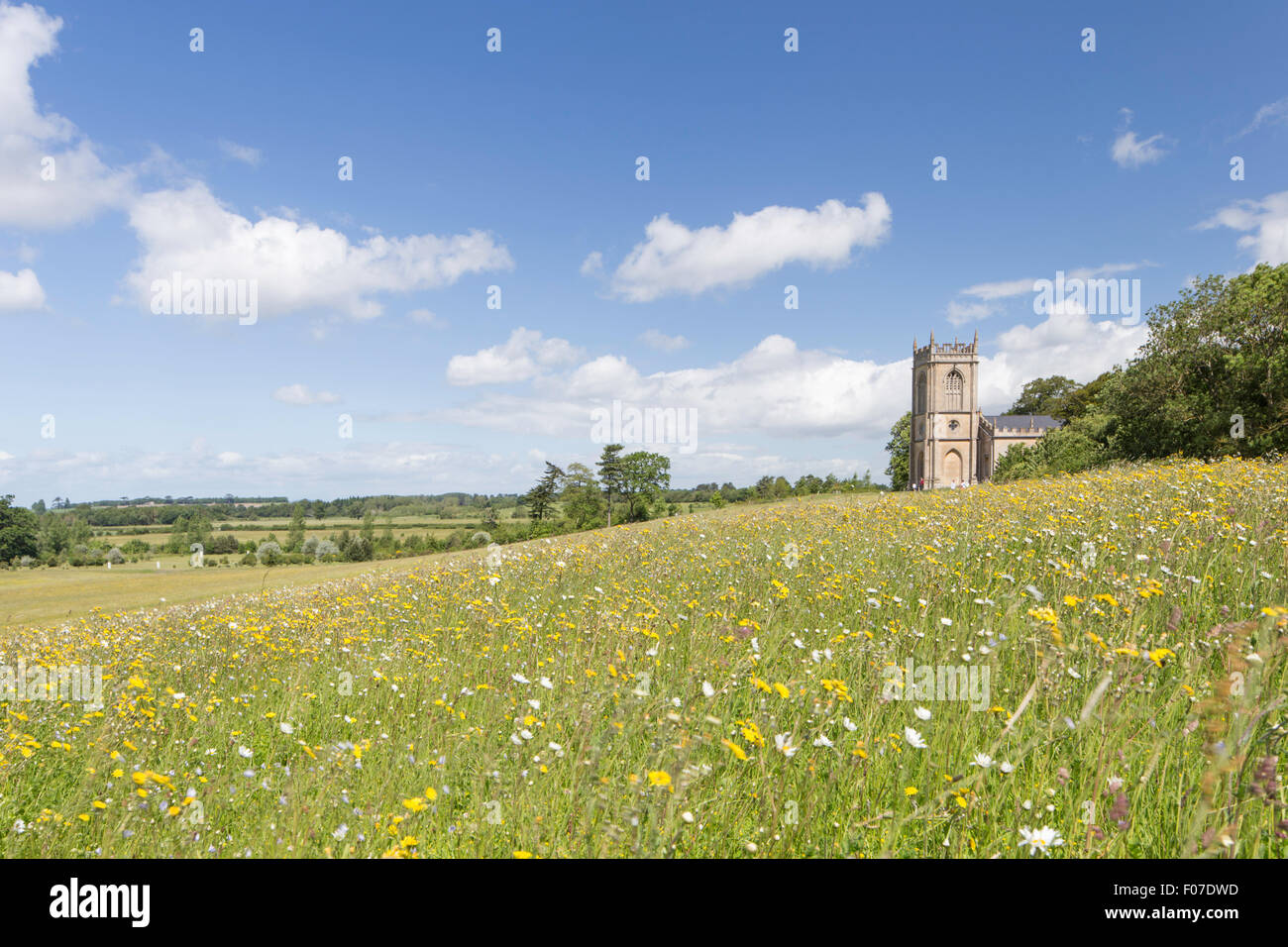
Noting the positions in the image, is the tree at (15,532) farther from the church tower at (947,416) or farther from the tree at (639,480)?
the church tower at (947,416)

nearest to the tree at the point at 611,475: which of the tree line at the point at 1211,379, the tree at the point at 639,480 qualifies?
the tree at the point at 639,480

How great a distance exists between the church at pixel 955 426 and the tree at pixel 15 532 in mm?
127492

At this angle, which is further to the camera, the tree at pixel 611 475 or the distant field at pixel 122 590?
the tree at pixel 611 475

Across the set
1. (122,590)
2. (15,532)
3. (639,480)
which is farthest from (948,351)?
(15,532)

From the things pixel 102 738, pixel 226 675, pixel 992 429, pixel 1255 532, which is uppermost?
pixel 992 429

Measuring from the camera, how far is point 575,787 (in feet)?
8.98

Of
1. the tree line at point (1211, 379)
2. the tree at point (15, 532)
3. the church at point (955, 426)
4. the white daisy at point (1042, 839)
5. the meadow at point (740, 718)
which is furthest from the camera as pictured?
the church at point (955, 426)

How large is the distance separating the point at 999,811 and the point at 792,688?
1.11m

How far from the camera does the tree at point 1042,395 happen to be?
104 m

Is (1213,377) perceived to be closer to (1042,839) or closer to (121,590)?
(1042,839)

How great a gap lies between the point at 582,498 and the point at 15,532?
7901 cm

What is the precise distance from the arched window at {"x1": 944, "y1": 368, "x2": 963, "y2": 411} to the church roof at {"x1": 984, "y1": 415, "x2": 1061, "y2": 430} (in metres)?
6.44
